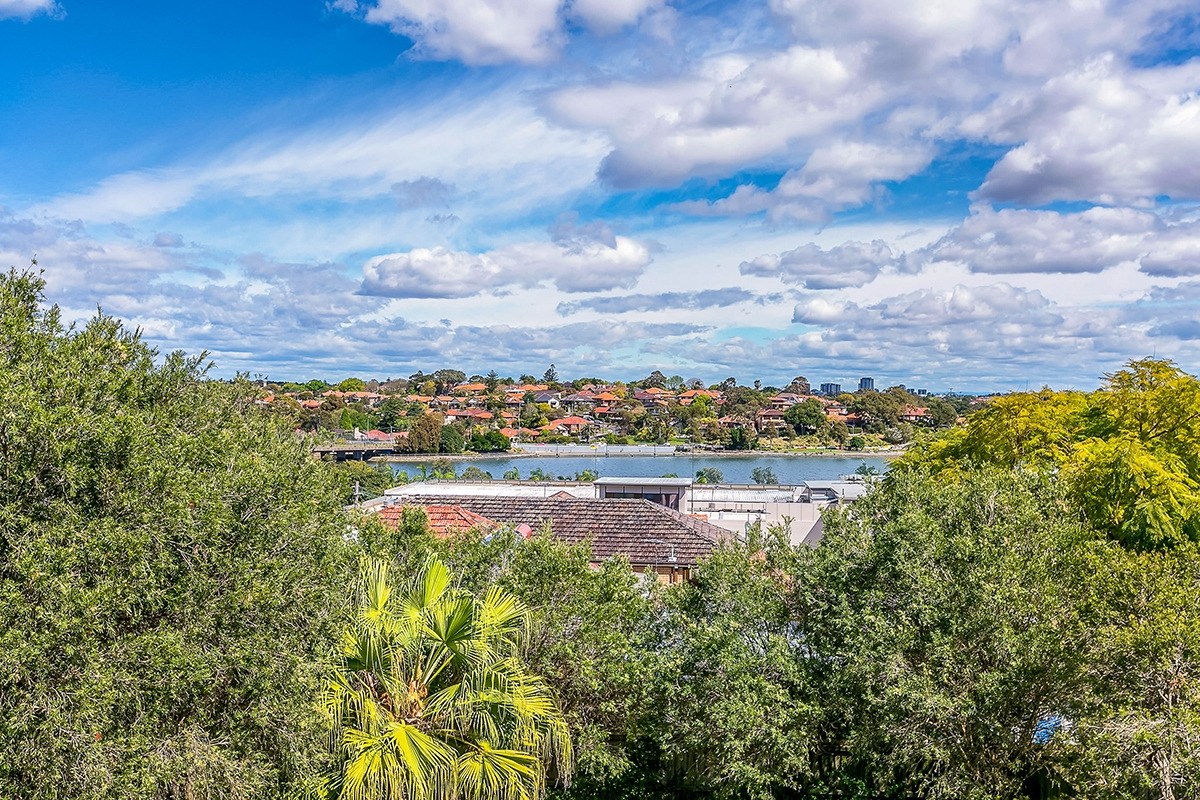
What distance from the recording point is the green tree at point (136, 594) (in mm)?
6301

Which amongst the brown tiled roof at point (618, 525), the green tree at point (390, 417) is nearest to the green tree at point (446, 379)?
the green tree at point (390, 417)

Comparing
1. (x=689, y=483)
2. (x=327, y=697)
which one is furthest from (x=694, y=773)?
(x=689, y=483)

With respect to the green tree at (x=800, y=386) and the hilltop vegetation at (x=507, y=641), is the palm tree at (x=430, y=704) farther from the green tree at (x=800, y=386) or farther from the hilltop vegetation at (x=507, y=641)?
the green tree at (x=800, y=386)

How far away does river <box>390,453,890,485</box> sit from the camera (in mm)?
82356

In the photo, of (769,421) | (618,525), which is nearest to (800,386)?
(769,421)

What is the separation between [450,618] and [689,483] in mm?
26115

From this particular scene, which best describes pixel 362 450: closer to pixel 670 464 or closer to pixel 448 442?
pixel 448 442

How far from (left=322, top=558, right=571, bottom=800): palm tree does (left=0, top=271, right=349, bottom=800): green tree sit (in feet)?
1.80

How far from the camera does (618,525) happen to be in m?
22.2

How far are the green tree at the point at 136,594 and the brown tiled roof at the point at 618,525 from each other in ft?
38.7

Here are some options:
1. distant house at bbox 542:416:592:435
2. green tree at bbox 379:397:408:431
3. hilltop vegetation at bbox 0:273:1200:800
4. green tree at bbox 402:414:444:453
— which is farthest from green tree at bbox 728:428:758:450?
hilltop vegetation at bbox 0:273:1200:800

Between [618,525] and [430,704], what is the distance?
13630 millimetres

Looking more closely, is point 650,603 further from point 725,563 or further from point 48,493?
point 48,493

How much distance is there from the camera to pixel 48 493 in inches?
269
